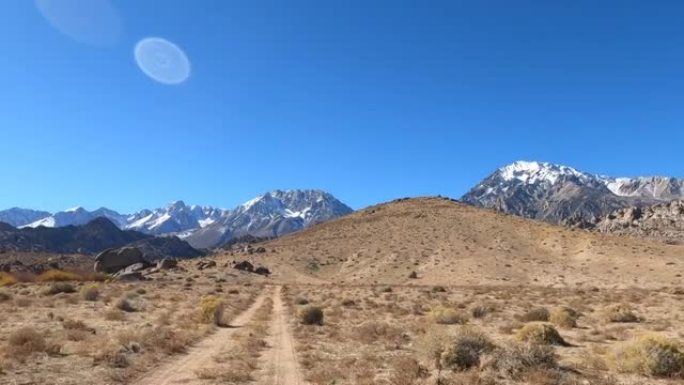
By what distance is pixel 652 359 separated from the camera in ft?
53.4

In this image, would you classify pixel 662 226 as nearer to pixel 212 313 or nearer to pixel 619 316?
pixel 619 316

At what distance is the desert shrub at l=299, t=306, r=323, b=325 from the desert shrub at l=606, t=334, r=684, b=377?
1697 cm

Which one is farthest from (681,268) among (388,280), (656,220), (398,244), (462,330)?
(656,220)

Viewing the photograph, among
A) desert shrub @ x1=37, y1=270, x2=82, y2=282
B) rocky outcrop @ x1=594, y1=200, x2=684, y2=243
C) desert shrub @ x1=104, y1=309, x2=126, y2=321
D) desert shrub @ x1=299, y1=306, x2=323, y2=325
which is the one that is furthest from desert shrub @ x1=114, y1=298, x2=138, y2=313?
rocky outcrop @ x1=594, y1=200, x2=684, y2=243

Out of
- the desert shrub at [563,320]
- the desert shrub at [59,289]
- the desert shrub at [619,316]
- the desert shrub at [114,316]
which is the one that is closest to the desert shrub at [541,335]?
the desert shrub at [563,320]

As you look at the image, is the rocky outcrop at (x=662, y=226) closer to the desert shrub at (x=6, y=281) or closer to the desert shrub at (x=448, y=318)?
the desert shrub at (x=448, y=318)

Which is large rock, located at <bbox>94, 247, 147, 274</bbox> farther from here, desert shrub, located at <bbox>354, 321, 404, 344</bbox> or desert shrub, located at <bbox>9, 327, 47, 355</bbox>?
desert shrub, located at <bbox>9, 327, 47, 355</bbox>

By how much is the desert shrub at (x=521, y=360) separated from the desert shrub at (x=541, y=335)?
5.54m

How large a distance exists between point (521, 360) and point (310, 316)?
16.3 m

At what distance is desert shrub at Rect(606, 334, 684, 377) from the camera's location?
53.2 feet

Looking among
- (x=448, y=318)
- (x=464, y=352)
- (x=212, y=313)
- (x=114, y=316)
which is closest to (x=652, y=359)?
(x=464, y=352)

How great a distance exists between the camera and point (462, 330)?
1922 centimetres

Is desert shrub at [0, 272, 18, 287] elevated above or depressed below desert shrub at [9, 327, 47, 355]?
above

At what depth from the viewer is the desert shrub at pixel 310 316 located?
30.9 metres
